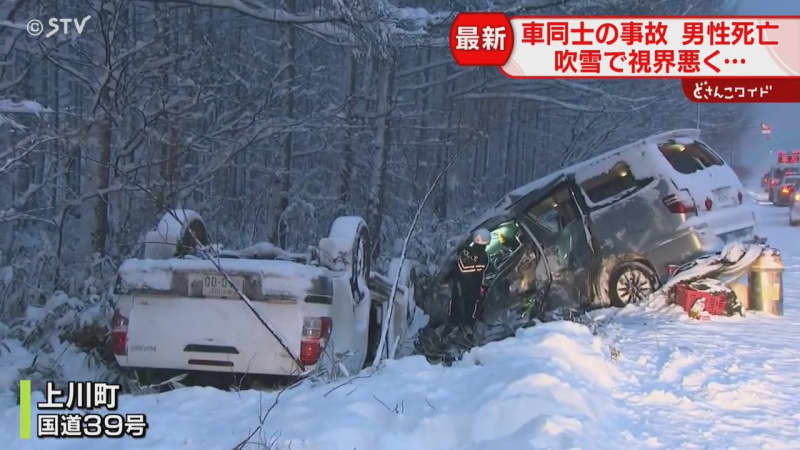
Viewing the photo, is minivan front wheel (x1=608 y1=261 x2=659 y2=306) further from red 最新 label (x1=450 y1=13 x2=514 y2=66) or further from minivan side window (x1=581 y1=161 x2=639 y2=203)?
red 最新 label (x1=450 y1=13 x2=514 y2=66)

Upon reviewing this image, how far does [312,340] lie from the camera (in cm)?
473

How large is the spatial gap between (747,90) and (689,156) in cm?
111

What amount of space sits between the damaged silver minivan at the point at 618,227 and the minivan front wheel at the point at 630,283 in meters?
0.01

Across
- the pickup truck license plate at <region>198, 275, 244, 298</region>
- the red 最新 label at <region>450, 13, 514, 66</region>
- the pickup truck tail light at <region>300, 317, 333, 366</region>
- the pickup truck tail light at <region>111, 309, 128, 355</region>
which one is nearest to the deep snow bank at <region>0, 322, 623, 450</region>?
the pickup truck tail light at <region>300, 317, 333, 366</region>

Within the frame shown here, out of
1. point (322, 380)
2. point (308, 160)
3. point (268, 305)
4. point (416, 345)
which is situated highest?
point (308, 160)

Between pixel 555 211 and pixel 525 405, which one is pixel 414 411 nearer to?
pixel 525 405

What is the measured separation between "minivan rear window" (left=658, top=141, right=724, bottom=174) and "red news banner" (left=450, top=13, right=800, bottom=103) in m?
0.66

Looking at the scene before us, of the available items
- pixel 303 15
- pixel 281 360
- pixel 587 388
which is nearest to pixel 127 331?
pixel 281 360

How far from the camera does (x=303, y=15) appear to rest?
7.05 metres

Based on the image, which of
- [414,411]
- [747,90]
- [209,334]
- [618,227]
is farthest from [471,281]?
[414,411]

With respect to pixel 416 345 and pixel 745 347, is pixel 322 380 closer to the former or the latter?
pixel 416 345

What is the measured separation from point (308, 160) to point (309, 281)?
18.6m

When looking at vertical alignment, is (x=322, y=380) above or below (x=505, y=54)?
below

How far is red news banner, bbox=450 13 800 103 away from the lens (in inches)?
319
